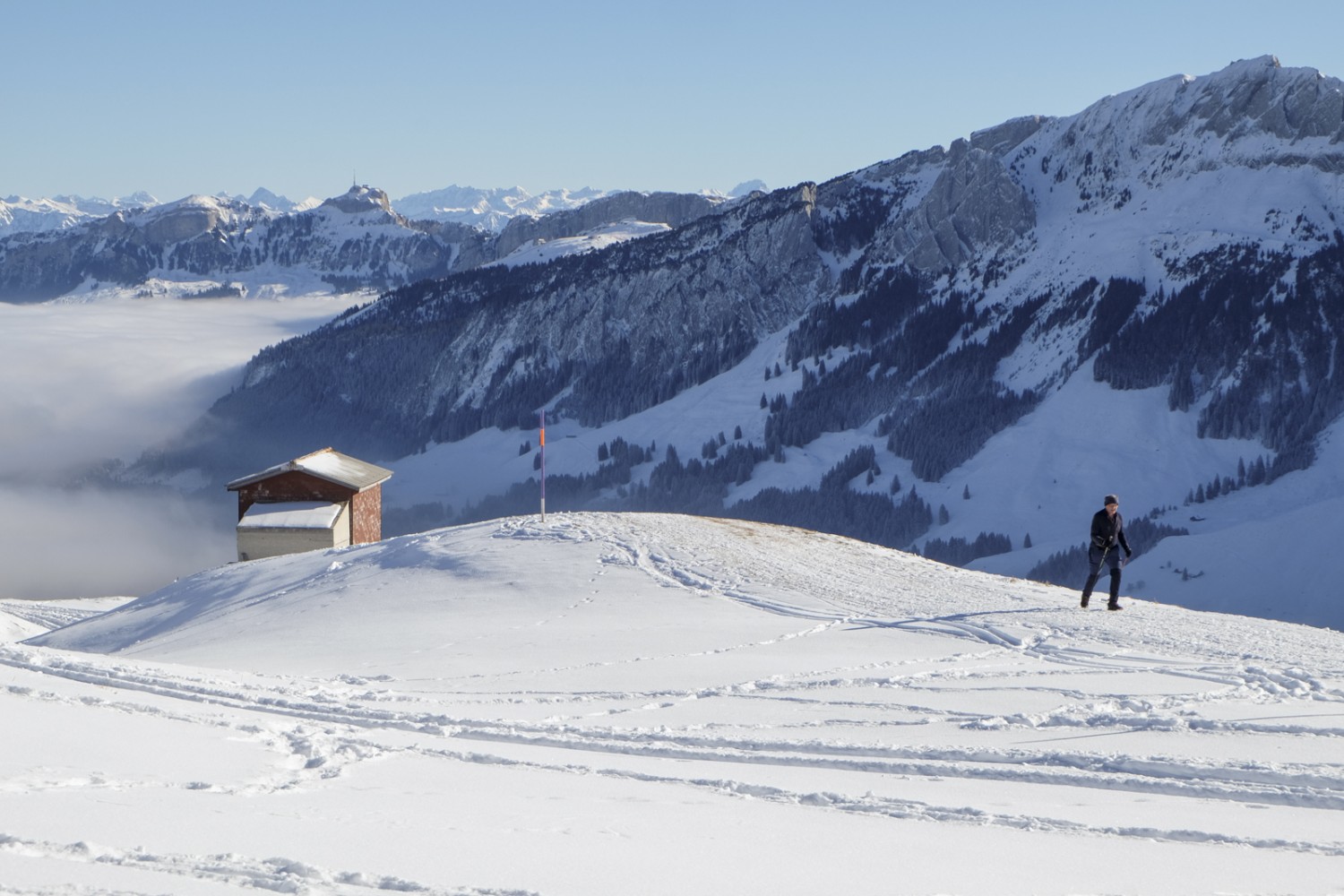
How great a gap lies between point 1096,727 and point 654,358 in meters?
177

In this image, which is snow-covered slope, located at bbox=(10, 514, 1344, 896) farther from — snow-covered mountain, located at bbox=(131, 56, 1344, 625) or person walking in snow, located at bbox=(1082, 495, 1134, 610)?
snow-covered mountain, located at bbox=(131, 56, 1344, 625)

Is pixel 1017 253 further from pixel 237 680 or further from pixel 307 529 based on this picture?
pixel 237 680

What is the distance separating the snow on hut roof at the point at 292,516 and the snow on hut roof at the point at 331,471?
2.83 feet

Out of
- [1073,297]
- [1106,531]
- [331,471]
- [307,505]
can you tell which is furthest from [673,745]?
[1073,297]

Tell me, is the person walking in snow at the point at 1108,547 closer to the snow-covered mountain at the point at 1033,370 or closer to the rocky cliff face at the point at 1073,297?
the snow-covered mountain at the point at 1033,370

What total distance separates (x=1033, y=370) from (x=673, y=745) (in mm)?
113405

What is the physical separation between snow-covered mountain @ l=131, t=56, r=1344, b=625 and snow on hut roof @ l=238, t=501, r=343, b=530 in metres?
50.9

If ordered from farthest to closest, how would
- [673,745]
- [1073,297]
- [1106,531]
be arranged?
1. [1073,297]
2. [1106,531]
3. [673,745]

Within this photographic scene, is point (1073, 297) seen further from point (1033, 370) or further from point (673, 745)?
point (673, 745)

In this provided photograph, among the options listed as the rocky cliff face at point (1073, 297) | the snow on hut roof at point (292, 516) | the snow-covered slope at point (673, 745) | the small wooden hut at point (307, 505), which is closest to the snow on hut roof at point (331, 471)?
the small wooden hut at point (307, 505)

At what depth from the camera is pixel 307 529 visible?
37906 mm

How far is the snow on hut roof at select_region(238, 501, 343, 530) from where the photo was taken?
3797cm

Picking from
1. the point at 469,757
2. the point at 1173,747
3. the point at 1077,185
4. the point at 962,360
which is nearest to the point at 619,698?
the point at 469,757

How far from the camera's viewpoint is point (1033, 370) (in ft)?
392
